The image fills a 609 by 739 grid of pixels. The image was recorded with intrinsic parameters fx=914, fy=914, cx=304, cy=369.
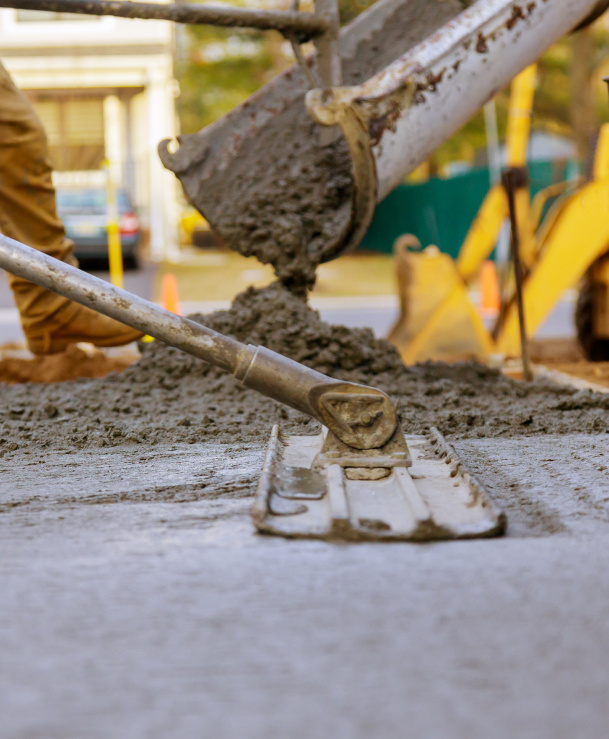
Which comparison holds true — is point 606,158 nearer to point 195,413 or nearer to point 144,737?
point 195,413

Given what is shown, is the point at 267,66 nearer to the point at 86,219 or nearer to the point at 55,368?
the point at 86,219

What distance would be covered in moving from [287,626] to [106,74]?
21.2 metres

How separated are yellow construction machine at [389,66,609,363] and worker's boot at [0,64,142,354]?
2.34 meters

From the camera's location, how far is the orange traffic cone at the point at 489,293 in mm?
10031

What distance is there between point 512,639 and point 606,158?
4.35 m

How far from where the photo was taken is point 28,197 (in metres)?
4.02

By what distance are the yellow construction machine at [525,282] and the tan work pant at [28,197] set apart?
2.50 metres

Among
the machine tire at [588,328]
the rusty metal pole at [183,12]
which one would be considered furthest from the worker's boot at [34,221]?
the machine tire at [588,328]

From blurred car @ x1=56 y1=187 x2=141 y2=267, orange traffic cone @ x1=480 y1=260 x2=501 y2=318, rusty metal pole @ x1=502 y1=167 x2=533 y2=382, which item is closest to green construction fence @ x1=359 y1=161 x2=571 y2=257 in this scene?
blurred car @ x1=56 y1=187 x2=141 y2=267

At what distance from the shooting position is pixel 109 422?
311 cm

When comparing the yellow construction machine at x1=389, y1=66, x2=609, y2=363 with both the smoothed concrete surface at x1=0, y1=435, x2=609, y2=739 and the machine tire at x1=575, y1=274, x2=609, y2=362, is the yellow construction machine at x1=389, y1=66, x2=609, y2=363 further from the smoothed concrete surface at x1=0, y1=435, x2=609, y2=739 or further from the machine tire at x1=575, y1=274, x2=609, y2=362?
the smoothed concrete surface at x1=0, y1=435, x2=609, y2=739

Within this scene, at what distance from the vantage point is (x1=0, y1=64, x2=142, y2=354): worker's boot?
3871 mm

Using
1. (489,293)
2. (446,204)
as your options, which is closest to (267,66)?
(446,204)

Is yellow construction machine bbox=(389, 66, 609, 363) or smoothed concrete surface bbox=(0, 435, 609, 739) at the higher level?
smoothed concrete surface bbox=(0, 435, 609, 739)
